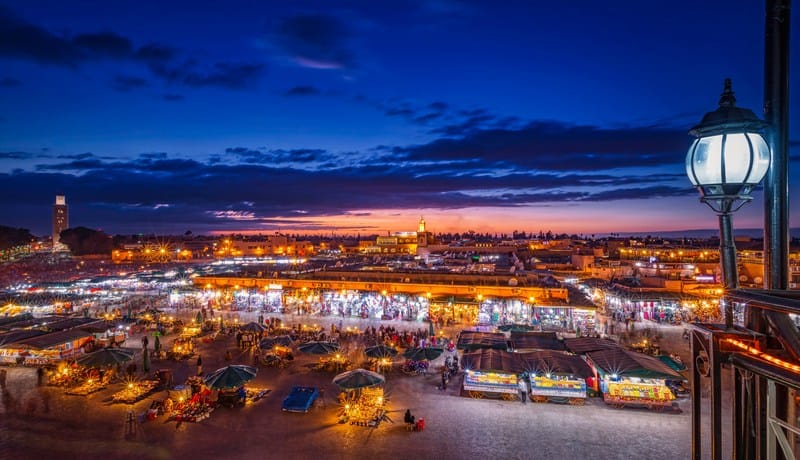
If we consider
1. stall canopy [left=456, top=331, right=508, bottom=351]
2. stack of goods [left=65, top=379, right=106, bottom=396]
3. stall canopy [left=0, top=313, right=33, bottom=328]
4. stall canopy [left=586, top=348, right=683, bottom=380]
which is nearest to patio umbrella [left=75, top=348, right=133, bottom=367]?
stack of goods [left=65, top=379, right=106, bottom=396]

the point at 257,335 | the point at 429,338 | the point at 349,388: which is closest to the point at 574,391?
the point at 349,388

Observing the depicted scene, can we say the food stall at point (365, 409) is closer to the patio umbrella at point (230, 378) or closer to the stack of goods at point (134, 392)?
the patio umbrella at point (230, 378)

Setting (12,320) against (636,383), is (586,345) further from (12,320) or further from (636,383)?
(12,320)

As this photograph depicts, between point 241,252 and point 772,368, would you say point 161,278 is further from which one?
point 241,252

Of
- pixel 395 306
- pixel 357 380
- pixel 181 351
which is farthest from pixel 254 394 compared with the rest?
pixel 395 306

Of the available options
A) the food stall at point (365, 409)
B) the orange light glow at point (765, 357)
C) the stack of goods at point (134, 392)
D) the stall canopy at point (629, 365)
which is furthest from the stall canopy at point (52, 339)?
the orange light glow at point (765, 357)
